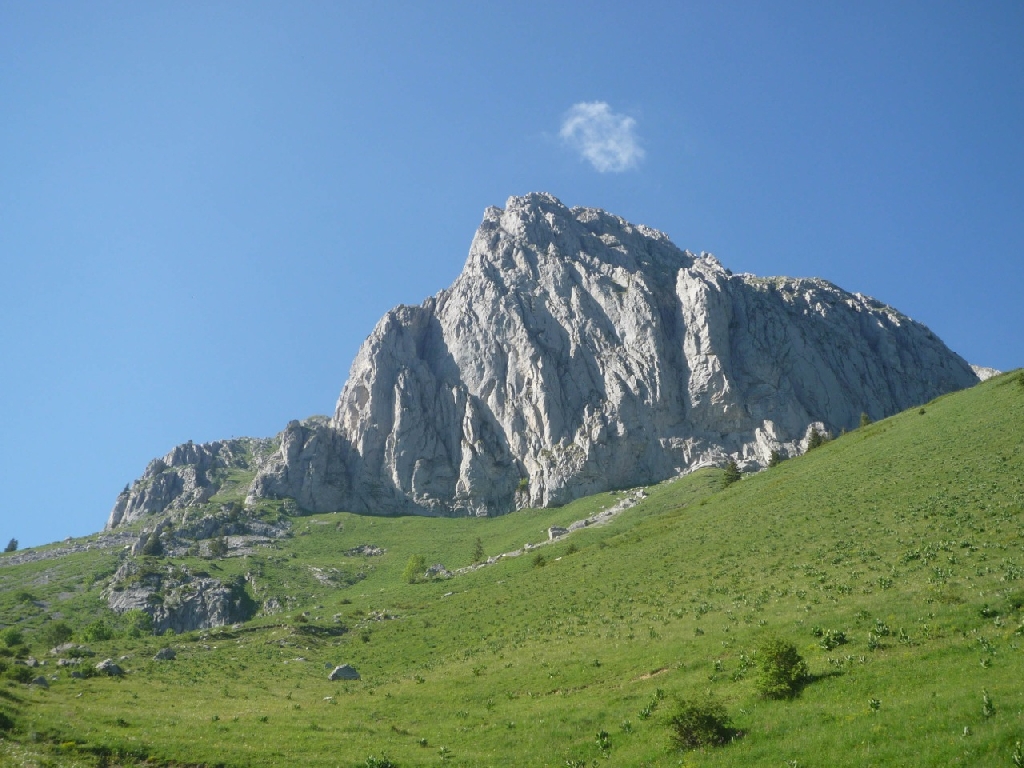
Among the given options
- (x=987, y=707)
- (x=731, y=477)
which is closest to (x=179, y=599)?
(x=731, y=477)

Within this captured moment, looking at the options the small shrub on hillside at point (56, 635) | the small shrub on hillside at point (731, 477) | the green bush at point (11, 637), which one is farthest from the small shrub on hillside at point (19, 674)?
the small shrub on hillside at point (731, 477)

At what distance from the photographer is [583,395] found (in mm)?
174750

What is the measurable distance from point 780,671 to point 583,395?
153195 millimetres

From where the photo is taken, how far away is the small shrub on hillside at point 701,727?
19.5m

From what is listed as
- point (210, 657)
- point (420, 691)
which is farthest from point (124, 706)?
point (210, 657)

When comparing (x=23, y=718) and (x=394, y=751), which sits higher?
(x=23, y=718)

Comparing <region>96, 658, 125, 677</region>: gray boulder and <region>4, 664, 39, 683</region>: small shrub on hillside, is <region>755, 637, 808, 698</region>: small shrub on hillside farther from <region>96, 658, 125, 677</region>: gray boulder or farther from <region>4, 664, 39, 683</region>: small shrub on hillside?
<region>96, 658, 125, 677</region>: gray boulder

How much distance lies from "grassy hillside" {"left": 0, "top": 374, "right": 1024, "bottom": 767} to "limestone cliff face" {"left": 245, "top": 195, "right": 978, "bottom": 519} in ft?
271

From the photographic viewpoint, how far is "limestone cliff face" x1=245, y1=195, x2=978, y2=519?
162 m

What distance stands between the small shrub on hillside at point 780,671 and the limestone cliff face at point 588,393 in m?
132

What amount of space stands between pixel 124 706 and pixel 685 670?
2798 cm

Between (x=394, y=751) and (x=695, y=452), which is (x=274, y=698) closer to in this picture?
(x=394, y=751)

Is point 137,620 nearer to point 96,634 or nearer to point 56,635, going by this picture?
point 96,634

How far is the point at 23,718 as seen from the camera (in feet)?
84.7
